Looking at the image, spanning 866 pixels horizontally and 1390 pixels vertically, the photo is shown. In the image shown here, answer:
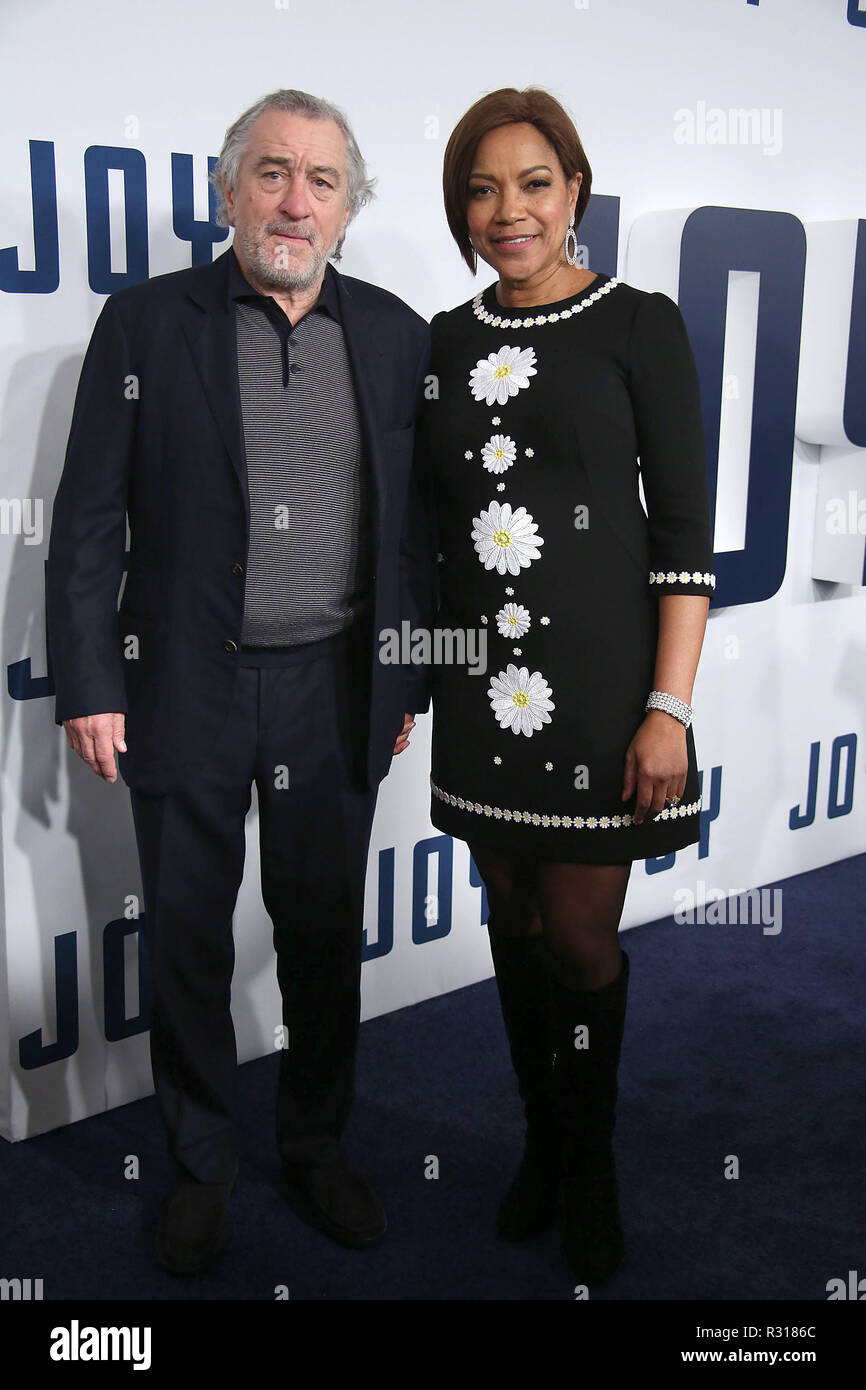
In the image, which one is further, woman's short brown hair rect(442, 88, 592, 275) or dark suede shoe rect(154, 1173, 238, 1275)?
dark suede shoe rect(154, 1173, 238, 1275)

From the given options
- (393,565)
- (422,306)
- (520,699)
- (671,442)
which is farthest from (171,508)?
(422,306)

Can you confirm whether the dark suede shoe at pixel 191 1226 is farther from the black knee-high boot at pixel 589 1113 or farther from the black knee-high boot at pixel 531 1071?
the black knee-high boot at pixel 589 1113

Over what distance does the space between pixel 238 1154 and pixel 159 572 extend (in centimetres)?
115

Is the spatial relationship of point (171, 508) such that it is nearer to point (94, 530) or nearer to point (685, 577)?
point (94, 530)

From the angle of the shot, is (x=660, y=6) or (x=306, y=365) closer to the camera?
(x=306, y=365)

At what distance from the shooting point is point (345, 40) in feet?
8.37

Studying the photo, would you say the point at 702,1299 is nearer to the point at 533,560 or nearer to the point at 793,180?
the point at 533,560

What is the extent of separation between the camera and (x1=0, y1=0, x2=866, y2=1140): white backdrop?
7.46 ft

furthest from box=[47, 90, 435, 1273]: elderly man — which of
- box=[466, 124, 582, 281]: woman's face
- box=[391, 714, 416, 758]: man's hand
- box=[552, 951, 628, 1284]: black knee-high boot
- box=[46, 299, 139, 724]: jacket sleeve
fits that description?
box=[552, 951, 628, 1284]: black knee-high boot

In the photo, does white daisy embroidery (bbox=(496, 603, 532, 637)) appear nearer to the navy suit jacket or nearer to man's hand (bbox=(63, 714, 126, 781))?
the navy suit jacket

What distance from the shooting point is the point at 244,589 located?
6.33 feet

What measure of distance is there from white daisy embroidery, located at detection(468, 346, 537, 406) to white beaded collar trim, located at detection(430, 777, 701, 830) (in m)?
0.60
